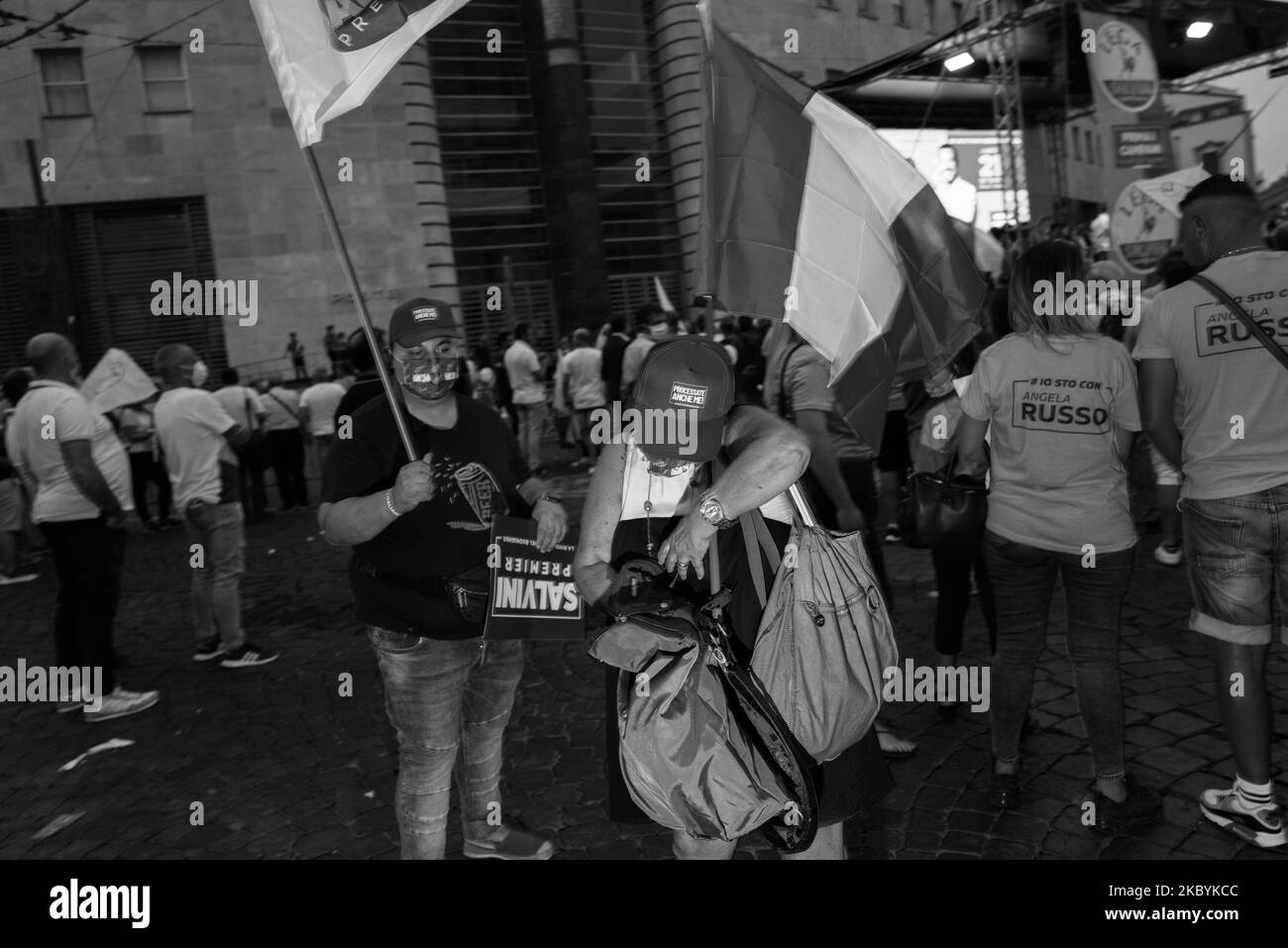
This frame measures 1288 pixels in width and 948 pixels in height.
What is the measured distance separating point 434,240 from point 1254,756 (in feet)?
66.3

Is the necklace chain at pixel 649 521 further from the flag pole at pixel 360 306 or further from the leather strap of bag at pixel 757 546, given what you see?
the flag pole at pixel 360 306

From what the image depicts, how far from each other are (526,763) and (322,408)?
8911mm

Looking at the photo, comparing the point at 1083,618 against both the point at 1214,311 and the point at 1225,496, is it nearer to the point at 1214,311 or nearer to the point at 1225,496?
the point at 1225,496

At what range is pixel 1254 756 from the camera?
3.27 meters

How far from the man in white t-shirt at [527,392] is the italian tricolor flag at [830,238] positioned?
9775 millimetres

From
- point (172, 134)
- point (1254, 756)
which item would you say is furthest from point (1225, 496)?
point (172, 134)

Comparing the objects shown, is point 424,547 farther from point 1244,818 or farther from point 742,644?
point 1244,818

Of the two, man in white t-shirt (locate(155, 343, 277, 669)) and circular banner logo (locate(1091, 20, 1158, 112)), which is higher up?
circular banner logo (locate(1091, 20, 1158, 112))

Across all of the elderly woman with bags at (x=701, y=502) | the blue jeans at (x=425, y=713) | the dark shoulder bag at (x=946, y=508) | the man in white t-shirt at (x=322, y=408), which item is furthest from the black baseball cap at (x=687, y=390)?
the man in white t-shirt at (x=322, y=408)

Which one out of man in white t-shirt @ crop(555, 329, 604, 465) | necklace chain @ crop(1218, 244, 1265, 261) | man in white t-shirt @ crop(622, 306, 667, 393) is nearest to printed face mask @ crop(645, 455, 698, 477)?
necklace chain @ crop(1218, 244, 1265, 261)

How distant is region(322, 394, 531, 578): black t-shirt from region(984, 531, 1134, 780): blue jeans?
1.85 m

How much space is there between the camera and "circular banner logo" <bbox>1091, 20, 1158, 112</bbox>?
1086 centimetres

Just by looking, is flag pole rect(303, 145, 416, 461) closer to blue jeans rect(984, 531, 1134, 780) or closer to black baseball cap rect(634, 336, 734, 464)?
black baseball cap rect(634, 336, 734, 464)

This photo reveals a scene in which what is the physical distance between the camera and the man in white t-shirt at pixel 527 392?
13109mm
